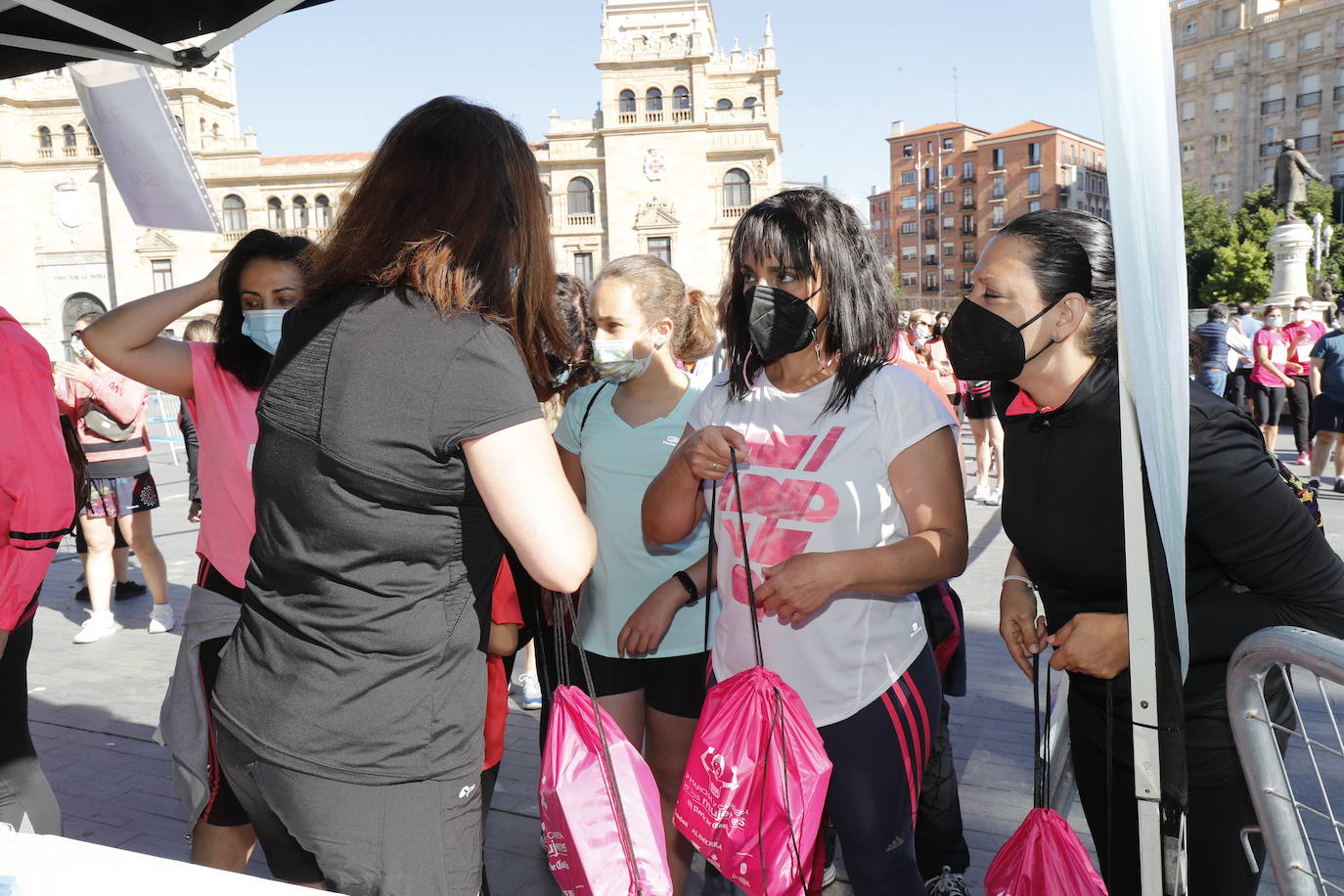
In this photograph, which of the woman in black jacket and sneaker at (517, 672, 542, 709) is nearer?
the woman in black jacket

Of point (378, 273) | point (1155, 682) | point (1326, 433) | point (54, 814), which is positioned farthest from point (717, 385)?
point (1326, 433)

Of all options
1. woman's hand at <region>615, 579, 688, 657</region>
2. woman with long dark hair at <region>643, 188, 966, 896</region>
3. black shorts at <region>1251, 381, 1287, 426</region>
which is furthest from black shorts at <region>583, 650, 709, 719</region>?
black shorts at <region>1251, 381, 1287, 426</region>

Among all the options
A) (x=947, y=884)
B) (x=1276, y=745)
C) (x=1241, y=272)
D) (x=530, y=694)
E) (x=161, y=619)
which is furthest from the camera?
(x=1241, y=272)

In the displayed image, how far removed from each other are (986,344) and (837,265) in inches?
16.6

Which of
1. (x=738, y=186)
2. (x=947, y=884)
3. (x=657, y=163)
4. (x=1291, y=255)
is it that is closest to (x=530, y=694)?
(x=947, y=884)

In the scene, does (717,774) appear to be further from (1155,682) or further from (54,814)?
(54,814)

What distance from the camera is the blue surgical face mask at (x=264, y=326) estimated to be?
8.57 feet

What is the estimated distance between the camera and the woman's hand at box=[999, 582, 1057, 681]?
2.06 meters

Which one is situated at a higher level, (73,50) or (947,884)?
(73,50)

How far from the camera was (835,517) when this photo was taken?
215 centimetres

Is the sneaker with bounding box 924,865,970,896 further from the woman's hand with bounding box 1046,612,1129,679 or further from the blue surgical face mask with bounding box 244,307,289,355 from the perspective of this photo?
the blue surgical face mask with bounding box 244,307,289,355

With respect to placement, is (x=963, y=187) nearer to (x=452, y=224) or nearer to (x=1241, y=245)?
(x=1241, y=245)

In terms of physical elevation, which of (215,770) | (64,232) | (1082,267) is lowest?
(215,770)

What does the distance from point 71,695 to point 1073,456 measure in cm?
528
